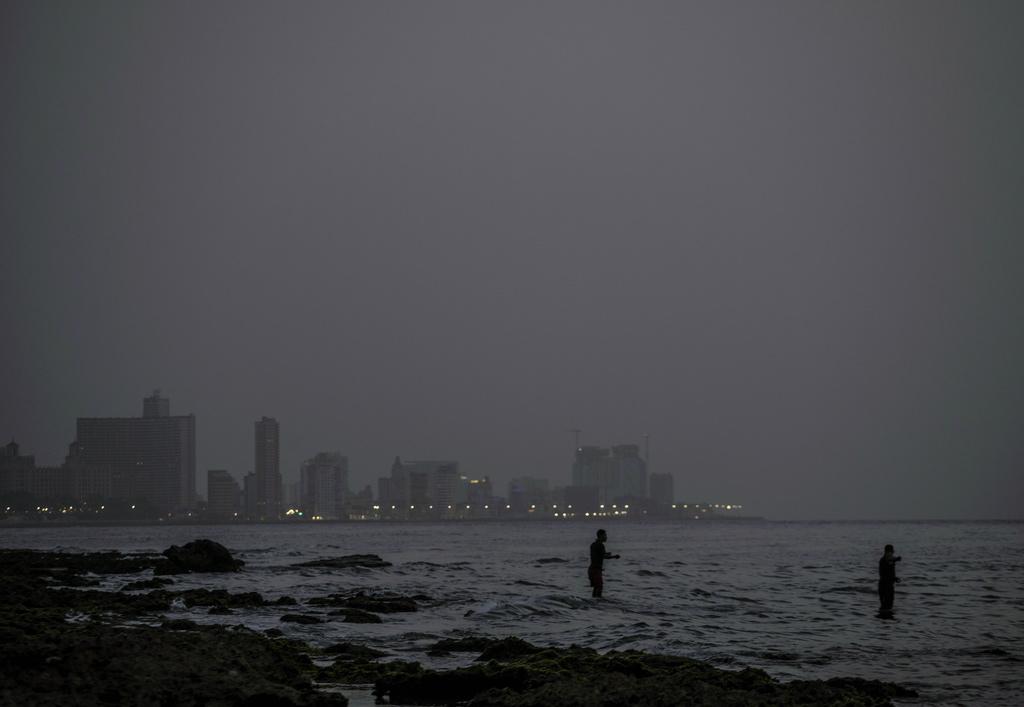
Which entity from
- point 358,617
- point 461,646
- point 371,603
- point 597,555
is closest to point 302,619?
point 358,617

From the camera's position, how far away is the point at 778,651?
14961 millimetres

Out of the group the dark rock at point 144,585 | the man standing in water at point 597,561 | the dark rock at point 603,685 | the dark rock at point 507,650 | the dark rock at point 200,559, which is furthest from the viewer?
the dark rock at point 200,559

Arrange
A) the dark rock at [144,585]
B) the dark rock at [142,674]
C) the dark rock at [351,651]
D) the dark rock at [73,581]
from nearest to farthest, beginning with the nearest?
the dark rock at [142,674]
the dark rock at [351,651]
the dark rock at [144,585]
the dark rock at [73,581]

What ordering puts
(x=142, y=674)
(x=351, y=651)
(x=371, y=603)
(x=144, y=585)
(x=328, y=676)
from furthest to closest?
(x=144, y=585), (x=371, y=603), (x=351, y=651), (x=328, y=676), (x=142, y=674)

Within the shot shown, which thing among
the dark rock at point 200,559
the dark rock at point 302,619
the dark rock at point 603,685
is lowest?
the dark rock at point 200,559

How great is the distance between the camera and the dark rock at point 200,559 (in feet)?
112

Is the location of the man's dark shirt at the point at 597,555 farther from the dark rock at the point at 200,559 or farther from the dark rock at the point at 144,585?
the dark rock at the point at 200,559

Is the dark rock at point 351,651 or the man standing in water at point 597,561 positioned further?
the man standing in water at point 597,561

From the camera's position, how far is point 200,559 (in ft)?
116

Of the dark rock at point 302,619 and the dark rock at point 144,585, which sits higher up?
the dark rock at point 302,619

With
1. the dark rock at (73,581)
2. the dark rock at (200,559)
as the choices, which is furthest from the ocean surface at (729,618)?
the dark rock at (200,559)

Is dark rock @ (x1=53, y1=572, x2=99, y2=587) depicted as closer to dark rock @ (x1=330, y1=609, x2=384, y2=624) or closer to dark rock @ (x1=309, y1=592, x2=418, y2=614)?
dark rock @ (x1=309, y1=592, x2=418, y2=614)

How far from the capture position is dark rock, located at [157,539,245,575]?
112 ft

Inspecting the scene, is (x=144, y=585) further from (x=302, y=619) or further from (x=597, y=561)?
(x=597, y=561)
